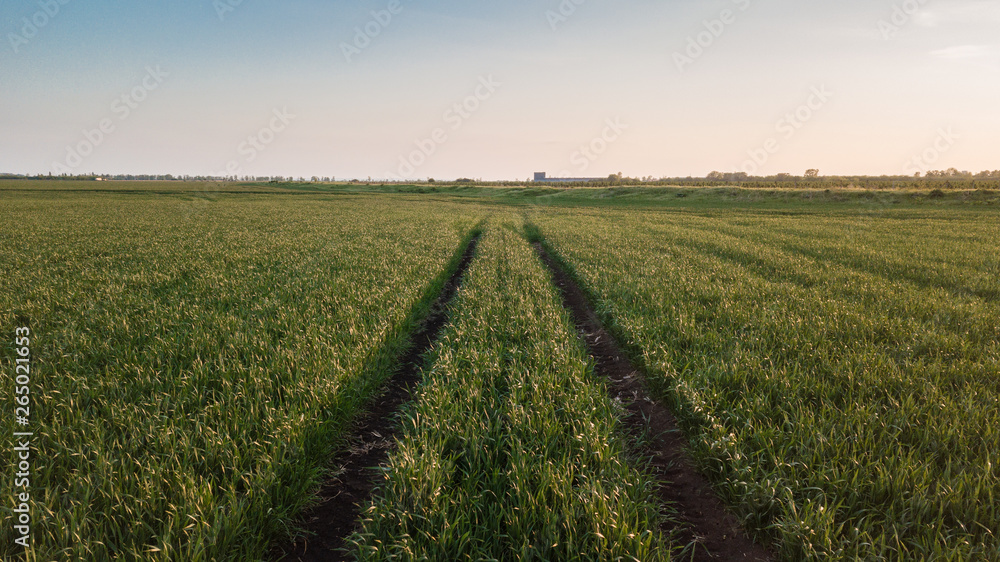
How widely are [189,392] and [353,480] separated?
2359 millimetres

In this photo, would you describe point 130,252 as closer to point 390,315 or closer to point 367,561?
point 390,315

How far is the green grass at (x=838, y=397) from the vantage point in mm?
2938

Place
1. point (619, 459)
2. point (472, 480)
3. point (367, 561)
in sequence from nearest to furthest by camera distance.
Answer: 1. point (367, 561)
2. point (472, 480)
3. point (619, 459)

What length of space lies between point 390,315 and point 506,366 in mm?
3138

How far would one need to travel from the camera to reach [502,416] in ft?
15.1

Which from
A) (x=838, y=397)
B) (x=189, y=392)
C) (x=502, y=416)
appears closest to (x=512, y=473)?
(x=502, y=416)

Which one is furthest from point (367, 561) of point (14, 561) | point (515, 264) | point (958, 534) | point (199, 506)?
point (515, 264)

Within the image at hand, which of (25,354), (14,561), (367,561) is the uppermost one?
(25,354)

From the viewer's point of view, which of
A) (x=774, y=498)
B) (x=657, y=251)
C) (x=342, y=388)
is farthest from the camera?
(x=657, y=251)

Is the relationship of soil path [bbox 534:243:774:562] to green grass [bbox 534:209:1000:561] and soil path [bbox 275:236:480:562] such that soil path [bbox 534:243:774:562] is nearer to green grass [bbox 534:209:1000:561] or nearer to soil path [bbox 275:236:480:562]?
green grass [bbox 534:209:1000:561]

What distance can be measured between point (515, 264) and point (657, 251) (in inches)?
278

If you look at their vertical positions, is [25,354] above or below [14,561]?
above

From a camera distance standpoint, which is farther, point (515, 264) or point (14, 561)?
point (515, 264)

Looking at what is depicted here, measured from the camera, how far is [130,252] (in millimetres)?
15008
